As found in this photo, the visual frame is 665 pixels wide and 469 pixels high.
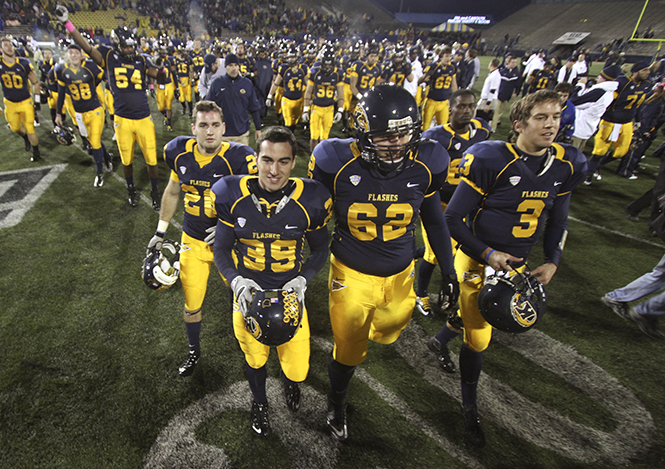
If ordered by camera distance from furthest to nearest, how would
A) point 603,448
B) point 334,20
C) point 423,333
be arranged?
point 334,20 → point 423,333 → point 603,448

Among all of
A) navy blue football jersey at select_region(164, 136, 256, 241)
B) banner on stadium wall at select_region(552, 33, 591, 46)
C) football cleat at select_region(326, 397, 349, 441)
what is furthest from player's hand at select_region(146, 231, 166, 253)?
banner on stadium wall at select_region(552, 33, 591, 46)

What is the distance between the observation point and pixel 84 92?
6.73m

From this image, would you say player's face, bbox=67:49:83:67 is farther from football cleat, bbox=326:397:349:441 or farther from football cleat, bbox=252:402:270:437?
football cleat, bbox=326:397:349:441

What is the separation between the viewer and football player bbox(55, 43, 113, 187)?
21.7 ft

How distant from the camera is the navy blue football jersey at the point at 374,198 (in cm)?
234

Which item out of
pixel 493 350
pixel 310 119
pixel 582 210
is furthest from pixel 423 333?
pixel 310 119

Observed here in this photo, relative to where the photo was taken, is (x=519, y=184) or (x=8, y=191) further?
(x=8, y=191)

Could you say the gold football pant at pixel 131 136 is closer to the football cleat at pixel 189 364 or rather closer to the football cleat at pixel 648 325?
the football cleat at pixel 189 364

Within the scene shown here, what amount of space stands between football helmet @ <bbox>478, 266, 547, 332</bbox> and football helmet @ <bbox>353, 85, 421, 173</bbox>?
42.0 inches

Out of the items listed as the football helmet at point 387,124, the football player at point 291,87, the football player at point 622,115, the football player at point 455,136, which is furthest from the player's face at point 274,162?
the football player at point 622,115

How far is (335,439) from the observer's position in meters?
2.81

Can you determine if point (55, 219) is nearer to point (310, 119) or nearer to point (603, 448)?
point (310, 119)

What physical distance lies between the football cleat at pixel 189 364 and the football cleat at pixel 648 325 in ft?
15.6

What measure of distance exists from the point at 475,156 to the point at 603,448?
2507mm
